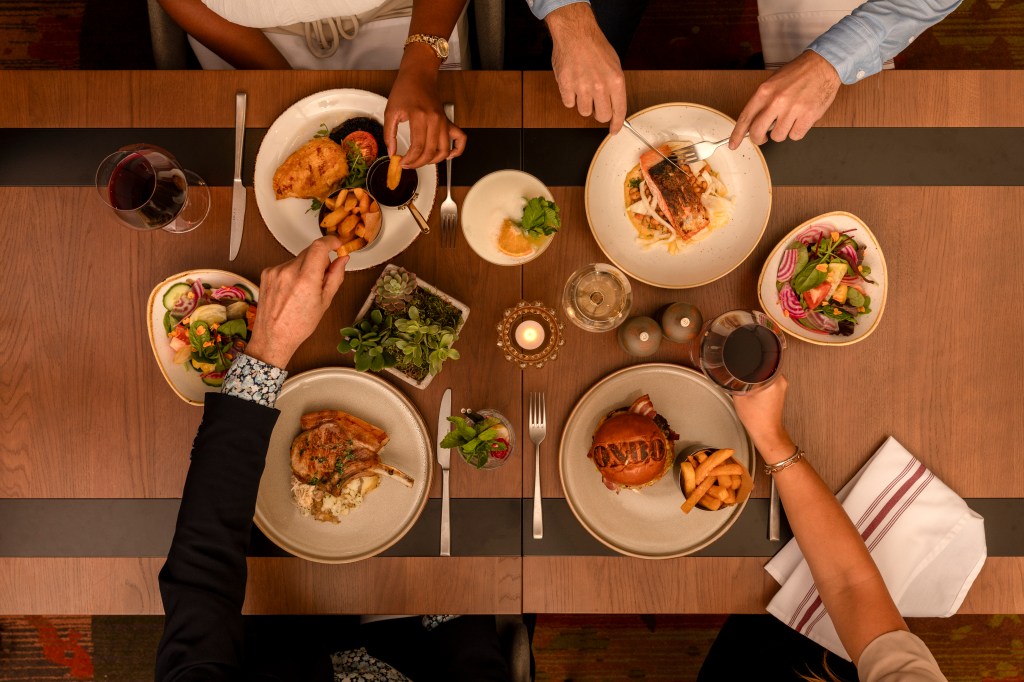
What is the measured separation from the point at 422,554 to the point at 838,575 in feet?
2.70

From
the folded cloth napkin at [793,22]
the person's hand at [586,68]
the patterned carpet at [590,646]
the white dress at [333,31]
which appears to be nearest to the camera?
the person's hand at [586,68]

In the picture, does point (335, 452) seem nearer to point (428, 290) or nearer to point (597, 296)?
point (428, 290)

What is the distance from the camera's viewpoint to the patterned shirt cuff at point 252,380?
1074 mm

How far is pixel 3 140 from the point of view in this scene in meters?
1.23

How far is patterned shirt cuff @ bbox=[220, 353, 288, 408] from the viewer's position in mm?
1074

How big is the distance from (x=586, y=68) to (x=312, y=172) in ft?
1.91

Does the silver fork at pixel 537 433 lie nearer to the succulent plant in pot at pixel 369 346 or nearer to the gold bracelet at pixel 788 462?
the succulent plant in pot at pixel 369 346

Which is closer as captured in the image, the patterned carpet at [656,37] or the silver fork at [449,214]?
the silver fork at [449,214]

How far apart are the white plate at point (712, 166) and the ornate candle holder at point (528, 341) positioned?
18 cm

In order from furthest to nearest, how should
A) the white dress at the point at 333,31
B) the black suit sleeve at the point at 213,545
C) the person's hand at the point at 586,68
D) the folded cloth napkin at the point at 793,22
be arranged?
the folded cloth napkin at the point at 793,22
the white dress at the point at 333,31
the person's hand at the point at 586,68
the black suit sleeve at the point at 213,545

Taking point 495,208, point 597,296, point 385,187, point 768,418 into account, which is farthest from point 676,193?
point 385,187

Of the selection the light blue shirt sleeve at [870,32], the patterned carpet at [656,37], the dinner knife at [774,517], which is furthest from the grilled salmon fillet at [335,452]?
the patterned carpet at [656,37]

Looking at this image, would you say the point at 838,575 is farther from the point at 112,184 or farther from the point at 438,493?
the point at 112,184

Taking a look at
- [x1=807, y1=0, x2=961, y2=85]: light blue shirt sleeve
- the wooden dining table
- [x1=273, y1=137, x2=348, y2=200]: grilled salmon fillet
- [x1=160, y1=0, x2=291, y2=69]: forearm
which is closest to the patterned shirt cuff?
the wooden dining table
